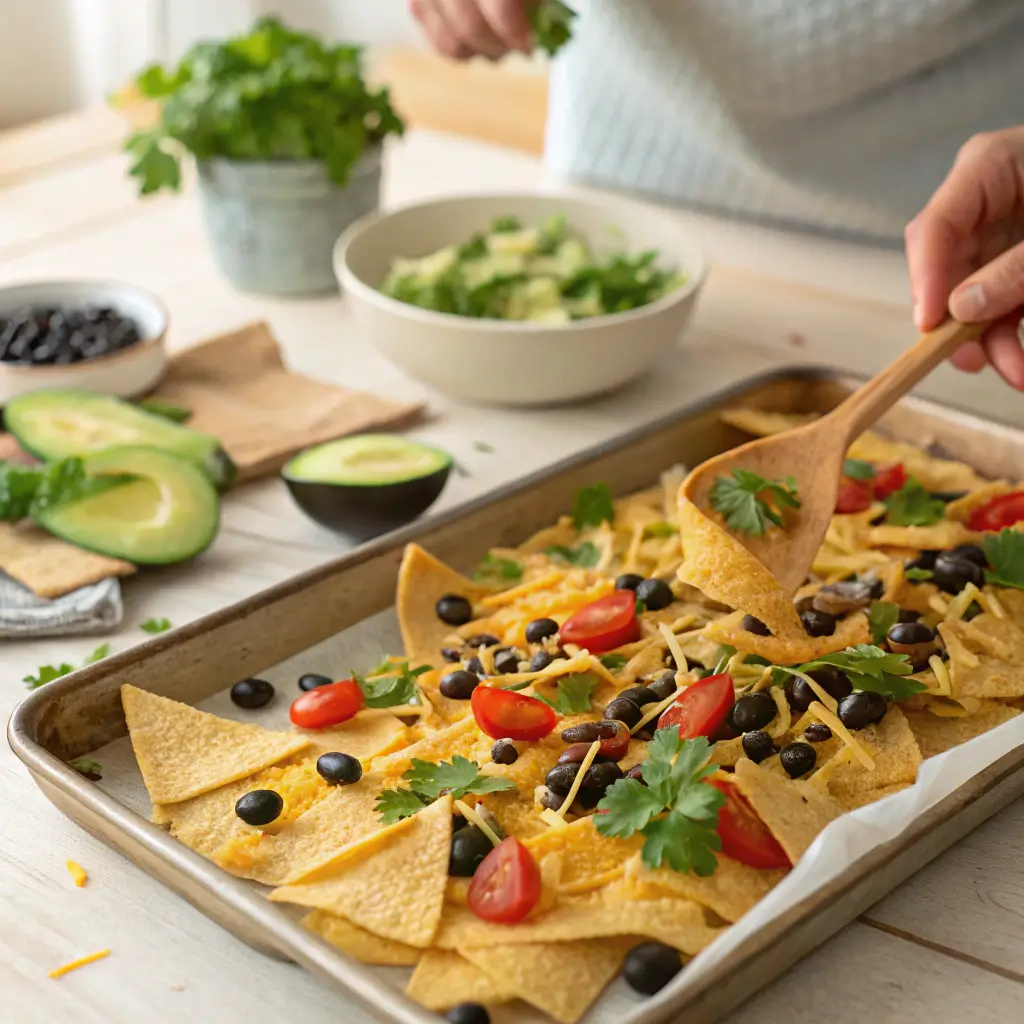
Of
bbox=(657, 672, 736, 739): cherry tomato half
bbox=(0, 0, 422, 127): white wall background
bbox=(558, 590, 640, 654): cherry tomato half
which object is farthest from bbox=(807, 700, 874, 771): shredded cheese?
bbox=(0, 0, 422, 127): white wall background

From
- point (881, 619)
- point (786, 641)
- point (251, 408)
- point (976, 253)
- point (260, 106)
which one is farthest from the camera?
point (260, 106)

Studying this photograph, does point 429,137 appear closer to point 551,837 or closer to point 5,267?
point 5,267

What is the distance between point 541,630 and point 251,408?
3.85ft

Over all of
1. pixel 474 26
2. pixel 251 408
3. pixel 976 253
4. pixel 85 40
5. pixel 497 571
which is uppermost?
pixel 474 26

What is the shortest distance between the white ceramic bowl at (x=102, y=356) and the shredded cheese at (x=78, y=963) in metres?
1.49

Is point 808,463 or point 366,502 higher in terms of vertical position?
point 808,463

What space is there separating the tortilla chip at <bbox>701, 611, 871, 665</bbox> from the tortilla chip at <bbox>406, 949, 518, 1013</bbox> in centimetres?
63

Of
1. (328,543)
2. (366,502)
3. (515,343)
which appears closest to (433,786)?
(366,502)

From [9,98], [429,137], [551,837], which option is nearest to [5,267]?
[429,137]

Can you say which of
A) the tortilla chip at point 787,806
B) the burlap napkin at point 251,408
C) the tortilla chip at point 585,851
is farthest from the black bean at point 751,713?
the burlap napkin at point 251,408

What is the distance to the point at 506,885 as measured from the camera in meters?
1.57

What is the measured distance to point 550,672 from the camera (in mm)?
1937

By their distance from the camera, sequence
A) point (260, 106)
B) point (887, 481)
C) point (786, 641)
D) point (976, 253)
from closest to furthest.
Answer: point (786, 641)
point (887, 481)
point (976, 253)
point (260, 106)

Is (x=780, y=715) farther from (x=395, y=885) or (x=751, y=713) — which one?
(x=395, y=885)
